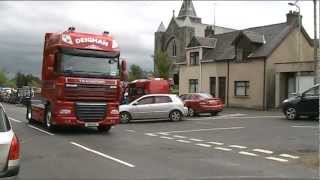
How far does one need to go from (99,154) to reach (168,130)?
910 cm

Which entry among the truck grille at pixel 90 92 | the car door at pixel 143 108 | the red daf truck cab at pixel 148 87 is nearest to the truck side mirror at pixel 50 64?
the truck grille at pixel 90 92

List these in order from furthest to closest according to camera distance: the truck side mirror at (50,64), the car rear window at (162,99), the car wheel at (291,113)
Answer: the car rear window at (162,99)
the car wheel at (291,113)
the truck side mirror at (50,64)

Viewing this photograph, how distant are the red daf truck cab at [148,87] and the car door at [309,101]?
12425mm

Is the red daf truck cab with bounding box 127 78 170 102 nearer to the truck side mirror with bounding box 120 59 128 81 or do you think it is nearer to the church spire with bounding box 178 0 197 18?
the truck side mirror with bounding box 120 59 128 81

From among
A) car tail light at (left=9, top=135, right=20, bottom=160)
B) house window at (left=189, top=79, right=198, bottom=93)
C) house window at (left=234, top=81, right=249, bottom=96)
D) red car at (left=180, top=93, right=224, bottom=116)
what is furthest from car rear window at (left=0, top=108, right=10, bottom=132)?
house window at (left=189, top=79, right=198, bottom=93)

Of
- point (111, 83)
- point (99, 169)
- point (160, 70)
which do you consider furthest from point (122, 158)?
point (160, 70)

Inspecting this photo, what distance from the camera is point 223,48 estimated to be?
52.2m

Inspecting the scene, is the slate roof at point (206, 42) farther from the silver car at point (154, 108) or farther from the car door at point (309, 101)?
the car door at point (309, 101)

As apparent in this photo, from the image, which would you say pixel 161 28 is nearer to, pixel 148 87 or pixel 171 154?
pixel 148 87

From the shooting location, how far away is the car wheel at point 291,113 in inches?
1119

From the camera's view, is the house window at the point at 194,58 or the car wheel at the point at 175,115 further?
the house window at the point at 194,58

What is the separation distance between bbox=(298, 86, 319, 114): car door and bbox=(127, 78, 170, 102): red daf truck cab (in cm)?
1242

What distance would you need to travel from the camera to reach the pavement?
38.0 feet

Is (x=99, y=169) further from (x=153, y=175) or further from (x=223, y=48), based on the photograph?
(x=223, y=48)
